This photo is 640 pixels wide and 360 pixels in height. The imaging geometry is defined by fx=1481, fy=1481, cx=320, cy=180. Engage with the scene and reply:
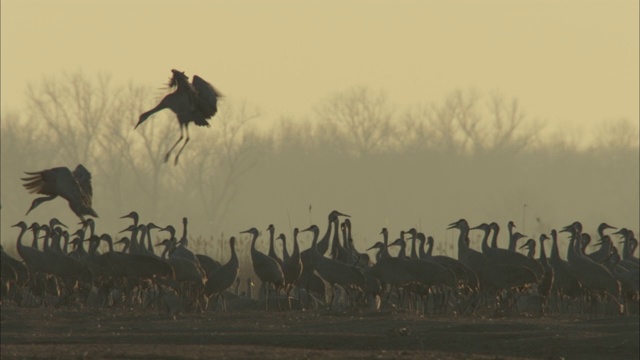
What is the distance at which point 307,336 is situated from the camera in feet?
62.7

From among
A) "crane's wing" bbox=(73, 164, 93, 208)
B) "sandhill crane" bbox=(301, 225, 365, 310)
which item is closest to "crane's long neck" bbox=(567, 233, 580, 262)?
"sandhill crane" bbox=(301, 225, 365, 310)

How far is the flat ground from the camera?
1700cm

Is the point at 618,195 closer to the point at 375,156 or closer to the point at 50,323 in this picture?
the point at 375,156

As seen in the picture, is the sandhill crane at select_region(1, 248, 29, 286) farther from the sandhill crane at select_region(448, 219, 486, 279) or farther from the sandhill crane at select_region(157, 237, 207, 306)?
the sandhill crane at select_region(448, 219, 486, 279)

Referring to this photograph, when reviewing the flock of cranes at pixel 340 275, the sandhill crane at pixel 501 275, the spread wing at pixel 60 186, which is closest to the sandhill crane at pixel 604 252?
the flock of cranes at pixel 340 275

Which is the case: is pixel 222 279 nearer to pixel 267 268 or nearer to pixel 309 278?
pixel 267 268

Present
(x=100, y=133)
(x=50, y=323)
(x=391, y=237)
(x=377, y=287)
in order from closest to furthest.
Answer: (x=50, y=323) < (x=377, y=287) < (x=391, y=237) < (x=100, y=133)

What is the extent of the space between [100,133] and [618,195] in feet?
103

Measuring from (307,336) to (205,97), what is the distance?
370 cm

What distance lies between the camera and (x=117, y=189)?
8831 cm

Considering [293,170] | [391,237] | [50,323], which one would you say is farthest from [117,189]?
[50,323]

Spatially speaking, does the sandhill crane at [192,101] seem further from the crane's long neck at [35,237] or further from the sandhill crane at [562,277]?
the sandhill crane at [562,277]

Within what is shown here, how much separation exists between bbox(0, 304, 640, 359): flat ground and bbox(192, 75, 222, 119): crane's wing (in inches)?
119

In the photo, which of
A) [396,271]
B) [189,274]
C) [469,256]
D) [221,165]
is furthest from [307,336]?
[221,165]
